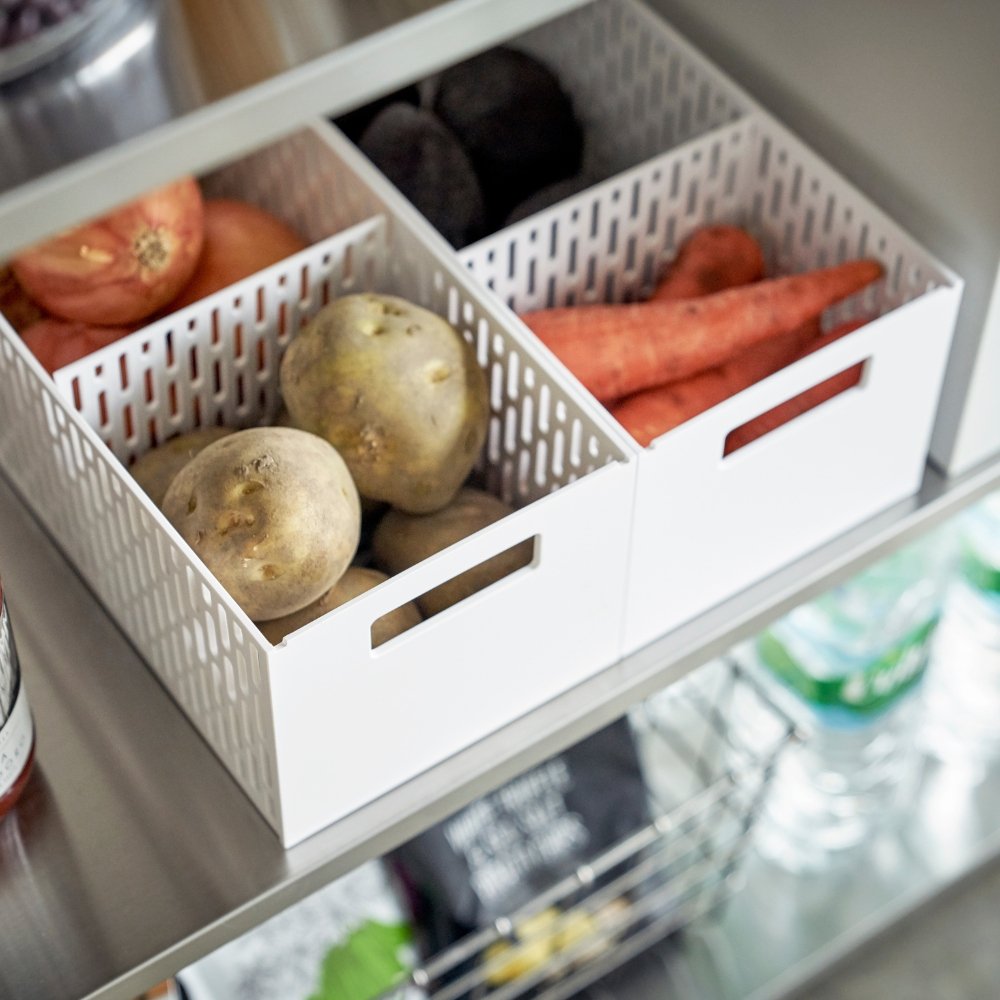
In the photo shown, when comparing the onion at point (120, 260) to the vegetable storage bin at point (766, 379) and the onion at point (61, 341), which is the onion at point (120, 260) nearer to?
the onion at point (61, 341)

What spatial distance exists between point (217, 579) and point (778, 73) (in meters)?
0.46

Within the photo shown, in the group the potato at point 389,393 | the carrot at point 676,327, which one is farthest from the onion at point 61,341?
the carrot at point 676,327

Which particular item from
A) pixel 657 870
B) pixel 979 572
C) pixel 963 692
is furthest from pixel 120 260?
pixel 963 692

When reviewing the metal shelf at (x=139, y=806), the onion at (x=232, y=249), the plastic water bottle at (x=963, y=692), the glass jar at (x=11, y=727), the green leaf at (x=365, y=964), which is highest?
the onion at (x=232, y=249)

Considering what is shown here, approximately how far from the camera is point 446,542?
86cm

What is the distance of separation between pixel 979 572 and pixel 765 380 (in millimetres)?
643

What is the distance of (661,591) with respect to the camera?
89 centimetres

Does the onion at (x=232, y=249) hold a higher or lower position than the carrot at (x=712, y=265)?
higher

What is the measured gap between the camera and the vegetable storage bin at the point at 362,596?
2.45ft

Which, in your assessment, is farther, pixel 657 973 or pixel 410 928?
pixel 657 973

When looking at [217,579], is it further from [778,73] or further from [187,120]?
[778,73]

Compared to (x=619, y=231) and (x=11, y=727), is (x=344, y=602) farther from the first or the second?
(x=619, y=231)

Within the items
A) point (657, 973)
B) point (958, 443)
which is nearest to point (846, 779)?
point (657, 973)

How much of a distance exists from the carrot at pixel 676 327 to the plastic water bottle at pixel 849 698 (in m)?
0.33
